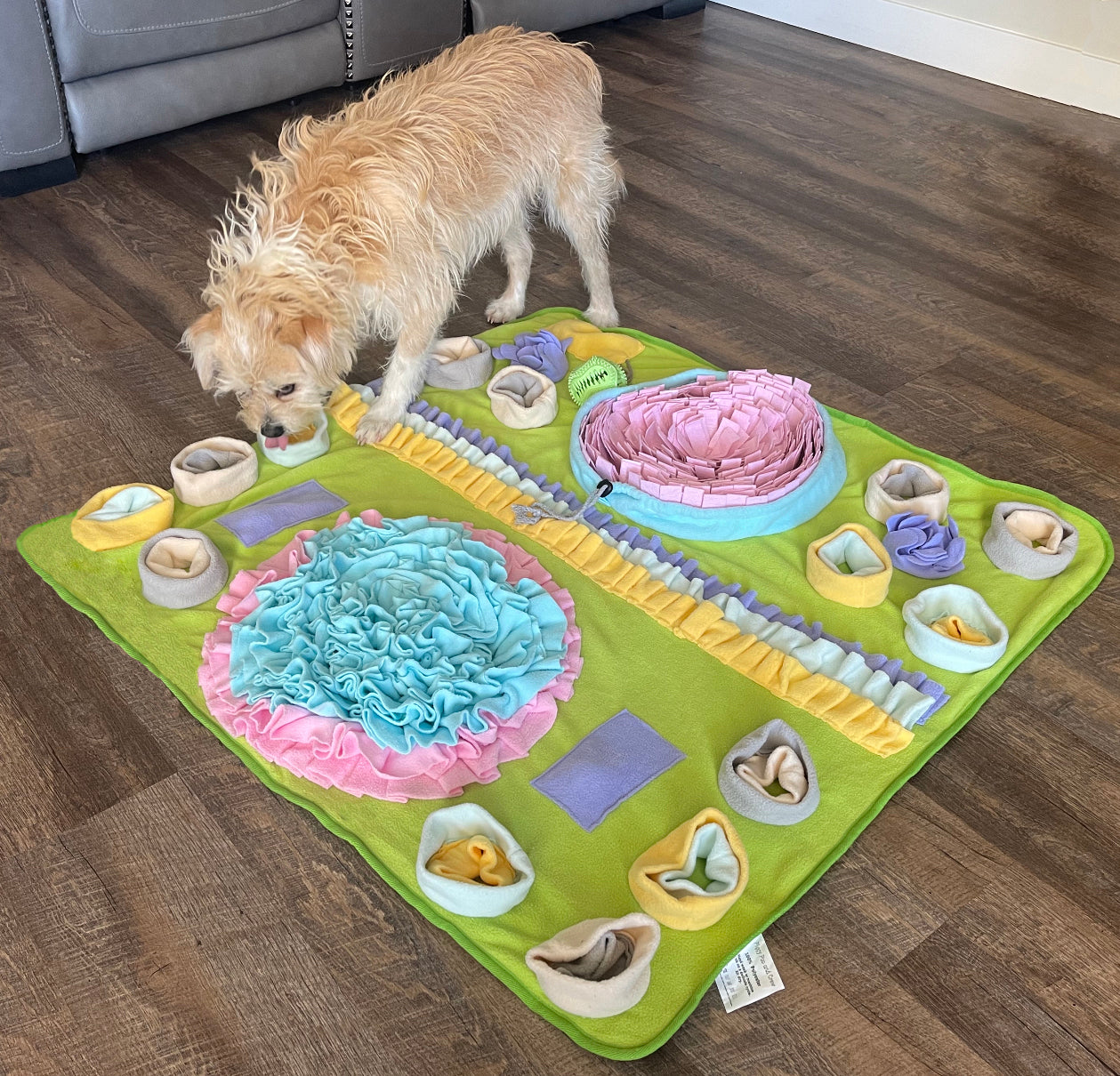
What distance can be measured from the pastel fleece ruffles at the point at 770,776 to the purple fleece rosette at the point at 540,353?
117cm

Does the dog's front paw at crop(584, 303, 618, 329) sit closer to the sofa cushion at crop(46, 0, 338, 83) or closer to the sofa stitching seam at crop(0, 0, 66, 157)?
the sofa cushion at crop(46, 0, 338, 83)

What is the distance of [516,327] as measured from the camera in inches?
108

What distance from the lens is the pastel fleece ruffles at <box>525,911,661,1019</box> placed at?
132 cm

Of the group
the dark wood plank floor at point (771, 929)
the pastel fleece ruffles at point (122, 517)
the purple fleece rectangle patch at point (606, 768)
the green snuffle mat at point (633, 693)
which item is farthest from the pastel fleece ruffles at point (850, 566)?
the pastel fleece ruffles at point (122, 517)

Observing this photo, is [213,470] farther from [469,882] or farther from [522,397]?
[469,882]

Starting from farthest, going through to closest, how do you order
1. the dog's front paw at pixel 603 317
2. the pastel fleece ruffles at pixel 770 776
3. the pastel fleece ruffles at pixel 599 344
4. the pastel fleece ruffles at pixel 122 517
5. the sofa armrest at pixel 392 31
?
the sofa armrest at pixel 392 31
the dog's front paw at pixel 603 317
the pastel fleece ruffles at pixel 599 344
the pastel fleece ruffles at pixel 122 517
the pastel fleece ruffles at pixel 770 776

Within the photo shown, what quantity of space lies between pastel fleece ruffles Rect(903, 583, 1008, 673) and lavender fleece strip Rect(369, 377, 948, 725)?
0.05 m

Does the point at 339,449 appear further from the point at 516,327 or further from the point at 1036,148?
the point at 1036,148

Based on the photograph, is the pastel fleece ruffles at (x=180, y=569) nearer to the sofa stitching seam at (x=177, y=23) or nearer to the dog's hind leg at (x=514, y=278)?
the dog's hind leg at (x=514, y=278)

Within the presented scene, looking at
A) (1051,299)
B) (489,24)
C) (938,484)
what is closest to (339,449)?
(938,484)

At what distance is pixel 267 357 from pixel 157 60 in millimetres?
1981

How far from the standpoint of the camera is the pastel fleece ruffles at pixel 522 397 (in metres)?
2.38

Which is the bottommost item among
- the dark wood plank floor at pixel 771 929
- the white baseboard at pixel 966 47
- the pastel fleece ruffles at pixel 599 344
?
the dark wood plank floor at pixel 771 929

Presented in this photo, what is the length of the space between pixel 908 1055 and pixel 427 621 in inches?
37.9
